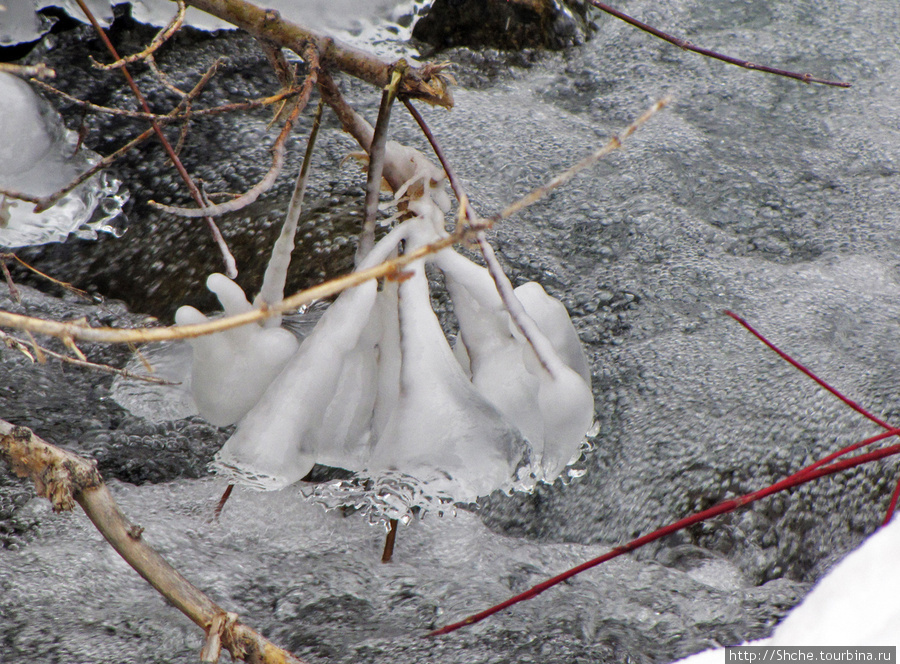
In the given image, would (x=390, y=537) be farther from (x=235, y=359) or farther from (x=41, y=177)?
(x=41, y=177)

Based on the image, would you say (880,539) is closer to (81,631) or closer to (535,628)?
(535,628)

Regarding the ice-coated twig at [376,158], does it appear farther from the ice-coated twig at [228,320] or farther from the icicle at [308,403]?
the ice-coated twig at [228,320]

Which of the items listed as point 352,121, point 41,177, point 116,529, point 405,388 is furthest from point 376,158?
point 41,177

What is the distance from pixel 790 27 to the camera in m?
1.72

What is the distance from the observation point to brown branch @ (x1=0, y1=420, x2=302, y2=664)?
0.43m

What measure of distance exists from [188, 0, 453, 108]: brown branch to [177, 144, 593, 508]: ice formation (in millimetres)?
53

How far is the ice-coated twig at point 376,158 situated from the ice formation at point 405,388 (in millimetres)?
17

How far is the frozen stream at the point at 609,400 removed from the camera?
2.22ft

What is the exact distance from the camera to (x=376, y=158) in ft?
1.59

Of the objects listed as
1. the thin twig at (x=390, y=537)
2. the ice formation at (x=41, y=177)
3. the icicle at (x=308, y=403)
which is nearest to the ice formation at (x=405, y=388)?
the icicle at (x=308, y=403)

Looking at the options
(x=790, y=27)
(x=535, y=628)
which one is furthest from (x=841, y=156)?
(x=535, y=628)

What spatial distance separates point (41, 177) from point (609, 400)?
38.9 inches

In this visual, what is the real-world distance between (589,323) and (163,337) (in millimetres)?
846

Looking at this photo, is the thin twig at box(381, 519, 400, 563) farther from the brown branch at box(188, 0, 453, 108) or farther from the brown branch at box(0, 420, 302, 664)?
the brown branch at box(188, 0, 453, 108)
